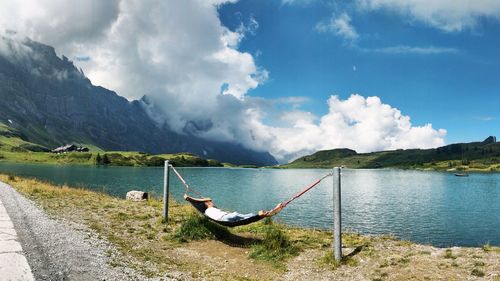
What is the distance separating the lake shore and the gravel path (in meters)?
0.63

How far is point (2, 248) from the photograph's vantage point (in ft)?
40.3

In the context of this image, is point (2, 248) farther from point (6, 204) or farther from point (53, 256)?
point (6, 204)

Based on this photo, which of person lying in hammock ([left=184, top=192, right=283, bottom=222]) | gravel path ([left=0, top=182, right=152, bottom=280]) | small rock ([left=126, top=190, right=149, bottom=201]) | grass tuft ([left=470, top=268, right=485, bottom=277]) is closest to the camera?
gravel path ([left=0, top=182, right=152, bottom=280])

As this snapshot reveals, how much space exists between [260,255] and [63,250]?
755 cm

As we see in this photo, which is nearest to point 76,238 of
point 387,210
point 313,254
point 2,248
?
point 2,248

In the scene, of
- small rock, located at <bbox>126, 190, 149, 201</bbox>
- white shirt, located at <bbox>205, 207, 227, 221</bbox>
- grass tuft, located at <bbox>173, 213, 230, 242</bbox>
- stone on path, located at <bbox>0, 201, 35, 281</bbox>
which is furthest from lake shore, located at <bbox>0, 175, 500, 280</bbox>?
small rock, located at <bbox>126, 190, 149, 201</bbox>

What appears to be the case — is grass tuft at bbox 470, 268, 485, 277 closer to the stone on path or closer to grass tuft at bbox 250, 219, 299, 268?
grass tuft at bbox 250, 219, 299, 268

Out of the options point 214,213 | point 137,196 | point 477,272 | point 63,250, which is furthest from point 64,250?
point 137,196

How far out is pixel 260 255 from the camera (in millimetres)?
15047

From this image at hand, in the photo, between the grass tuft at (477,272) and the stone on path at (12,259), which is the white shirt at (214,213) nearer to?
the stone on path at (12,259)

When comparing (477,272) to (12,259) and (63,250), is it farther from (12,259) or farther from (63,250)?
(12,259)

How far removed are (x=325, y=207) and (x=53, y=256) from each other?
48.4m

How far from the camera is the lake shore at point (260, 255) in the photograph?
12.4m

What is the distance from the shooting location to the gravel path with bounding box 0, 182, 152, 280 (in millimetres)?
10828
